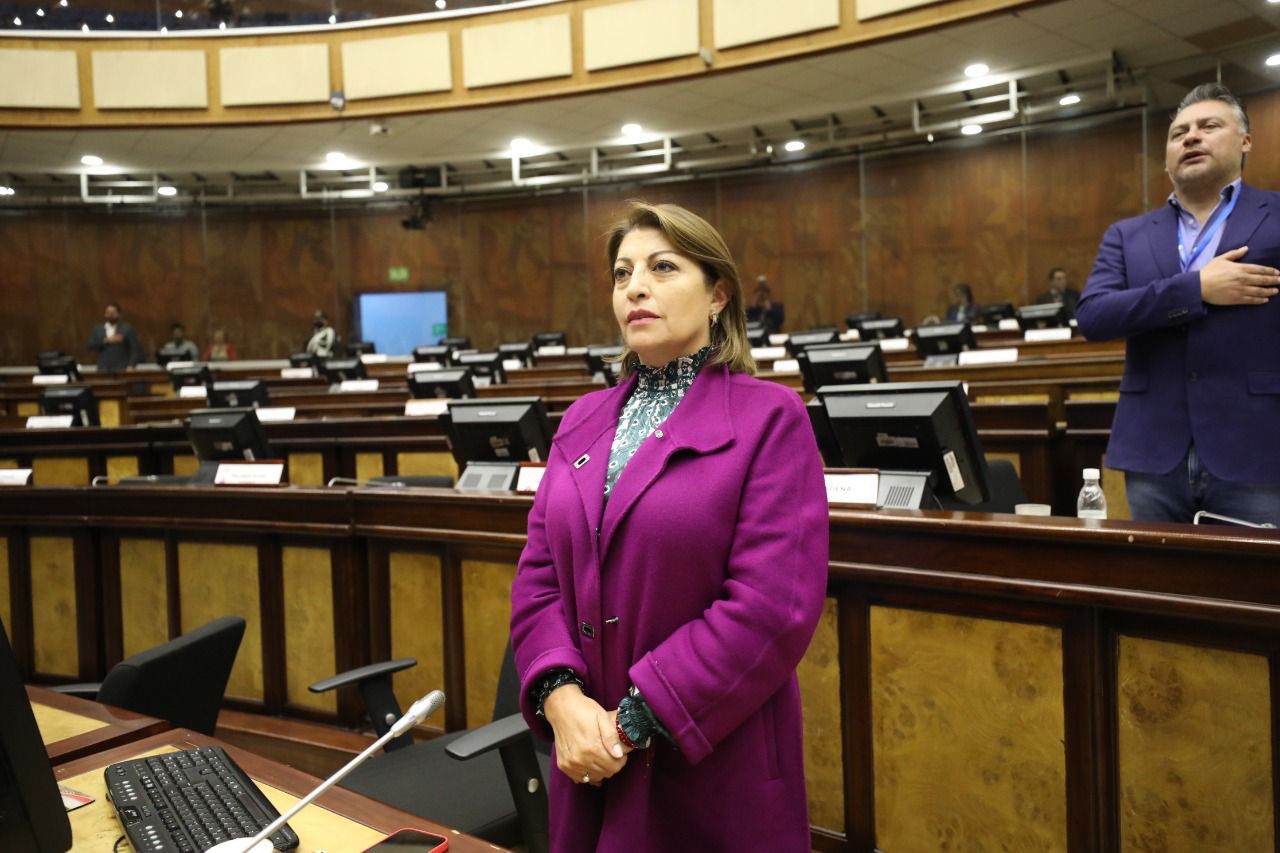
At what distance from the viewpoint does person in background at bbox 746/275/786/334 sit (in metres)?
10.4

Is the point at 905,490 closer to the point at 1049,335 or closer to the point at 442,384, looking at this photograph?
the point at 442,384

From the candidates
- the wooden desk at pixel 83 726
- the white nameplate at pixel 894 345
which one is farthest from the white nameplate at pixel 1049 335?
the wooden desk at pixel 83 726

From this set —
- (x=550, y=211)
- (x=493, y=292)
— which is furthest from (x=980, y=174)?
(x=493, y=292)

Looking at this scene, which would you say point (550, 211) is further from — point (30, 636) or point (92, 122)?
point (30, 636)

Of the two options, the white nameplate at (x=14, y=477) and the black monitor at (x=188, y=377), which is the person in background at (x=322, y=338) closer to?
the black monitor at (x=188, y=377)

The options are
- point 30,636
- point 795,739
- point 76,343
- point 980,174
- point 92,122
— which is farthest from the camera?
point 76,343

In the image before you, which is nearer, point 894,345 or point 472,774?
point 472,774

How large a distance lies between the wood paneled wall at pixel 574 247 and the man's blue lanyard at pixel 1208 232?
27.1 feet

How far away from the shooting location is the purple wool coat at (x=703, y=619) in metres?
1.11

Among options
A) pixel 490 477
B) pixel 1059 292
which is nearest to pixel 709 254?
pixel 490 477

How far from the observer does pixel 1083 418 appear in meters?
3.50

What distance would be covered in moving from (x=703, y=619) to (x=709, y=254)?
1.65ft

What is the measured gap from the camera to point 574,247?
12.2 m

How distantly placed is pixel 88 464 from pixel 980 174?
889cm
